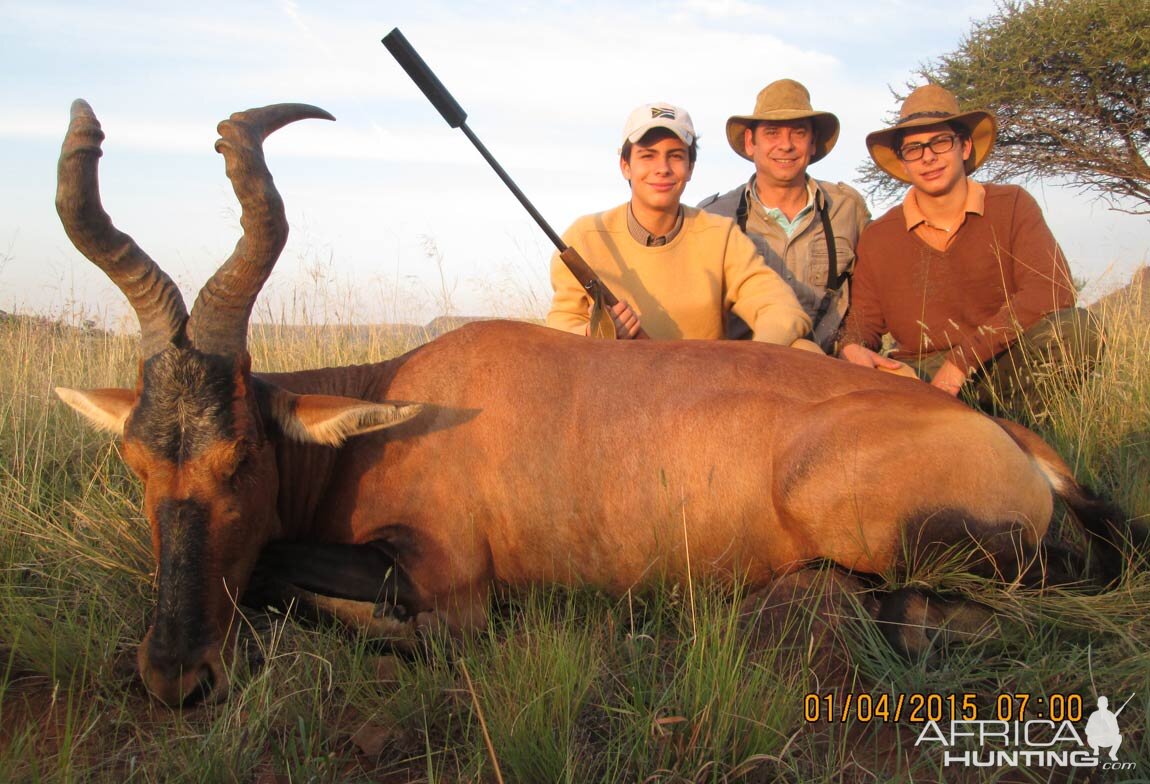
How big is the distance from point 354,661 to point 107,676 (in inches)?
35.9

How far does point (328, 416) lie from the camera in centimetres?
377

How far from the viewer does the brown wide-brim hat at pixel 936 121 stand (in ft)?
21.6

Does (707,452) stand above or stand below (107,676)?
above

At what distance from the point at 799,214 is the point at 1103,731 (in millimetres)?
5479

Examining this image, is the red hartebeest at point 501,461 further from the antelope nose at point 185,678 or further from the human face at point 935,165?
the human face at point 935,165

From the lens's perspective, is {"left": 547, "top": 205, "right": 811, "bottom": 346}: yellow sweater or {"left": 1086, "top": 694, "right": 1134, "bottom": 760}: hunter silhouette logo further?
{"left": 547, "top": 205, "right": 811, "bottom": 346}: yellow sweater

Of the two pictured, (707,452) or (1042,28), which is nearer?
(707,452)

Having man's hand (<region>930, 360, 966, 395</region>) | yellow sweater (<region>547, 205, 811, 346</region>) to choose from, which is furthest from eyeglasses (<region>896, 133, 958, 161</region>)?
man's hand (<region>930, 360, 966, 395</region>)

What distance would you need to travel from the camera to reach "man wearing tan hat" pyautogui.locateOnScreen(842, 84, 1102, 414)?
6414 millimetres

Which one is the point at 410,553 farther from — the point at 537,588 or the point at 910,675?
the point at 910,675

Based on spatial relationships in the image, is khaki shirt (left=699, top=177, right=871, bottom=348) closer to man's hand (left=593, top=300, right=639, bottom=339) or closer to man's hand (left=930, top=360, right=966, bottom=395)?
man's hand (left=930, top=360, right=966, bottom=395)

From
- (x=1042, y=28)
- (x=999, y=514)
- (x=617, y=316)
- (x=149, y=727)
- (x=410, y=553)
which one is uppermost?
(x=1042, y=28)

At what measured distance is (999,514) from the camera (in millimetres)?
3637

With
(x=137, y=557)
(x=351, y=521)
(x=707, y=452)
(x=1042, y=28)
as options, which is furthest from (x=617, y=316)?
(x=1042, y=28)
